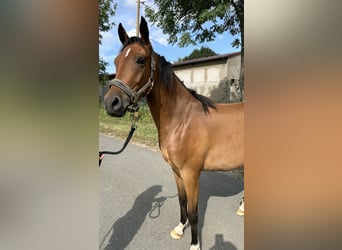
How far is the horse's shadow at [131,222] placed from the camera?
2.10 meters

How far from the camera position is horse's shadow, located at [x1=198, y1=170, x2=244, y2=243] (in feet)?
9.61

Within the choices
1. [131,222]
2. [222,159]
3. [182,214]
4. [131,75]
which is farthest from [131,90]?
[131,222]

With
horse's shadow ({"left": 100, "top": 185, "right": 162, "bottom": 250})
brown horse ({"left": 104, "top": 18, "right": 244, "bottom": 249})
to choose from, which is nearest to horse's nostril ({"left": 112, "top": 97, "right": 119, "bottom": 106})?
brown horse ({"left": 104, "top": 18, "right": 244, "bottom": 249})

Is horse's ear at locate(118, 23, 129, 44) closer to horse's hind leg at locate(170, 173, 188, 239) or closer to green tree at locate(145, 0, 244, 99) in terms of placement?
horse's hind leg at locate(170, 173, 188, 239)

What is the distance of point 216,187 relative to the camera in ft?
11.1

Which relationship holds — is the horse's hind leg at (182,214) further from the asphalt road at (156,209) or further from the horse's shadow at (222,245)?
the horse's shadow at (222,245)

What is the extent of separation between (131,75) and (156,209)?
1.73m

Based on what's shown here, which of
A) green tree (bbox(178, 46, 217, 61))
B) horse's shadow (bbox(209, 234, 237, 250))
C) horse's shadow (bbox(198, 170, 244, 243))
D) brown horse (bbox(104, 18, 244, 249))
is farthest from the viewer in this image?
green tree (bbox(178, 46, 217, 61))

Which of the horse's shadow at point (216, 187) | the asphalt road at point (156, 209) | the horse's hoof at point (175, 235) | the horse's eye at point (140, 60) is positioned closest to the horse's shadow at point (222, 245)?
the asphalt road at point (156, 209)

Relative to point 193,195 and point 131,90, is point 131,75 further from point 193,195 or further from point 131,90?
point 193,195
